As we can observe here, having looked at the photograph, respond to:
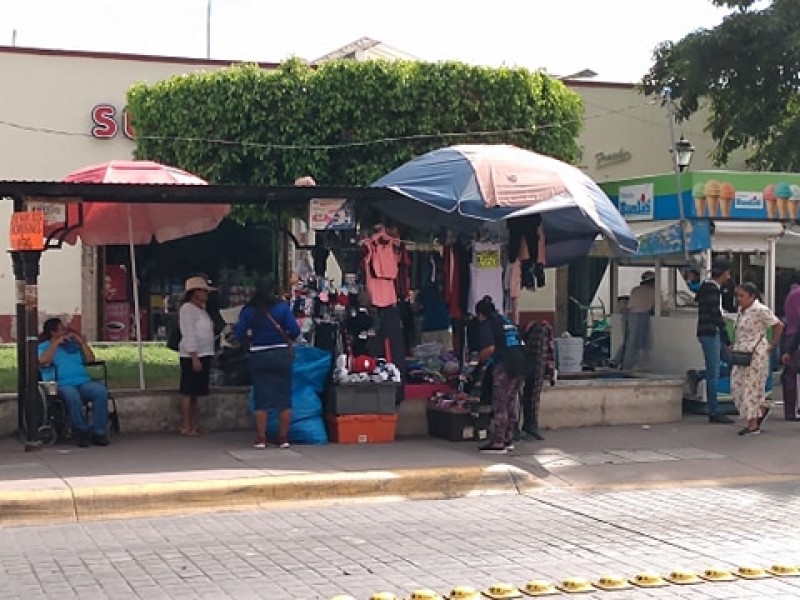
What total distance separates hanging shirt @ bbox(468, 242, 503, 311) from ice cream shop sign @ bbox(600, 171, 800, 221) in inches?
113

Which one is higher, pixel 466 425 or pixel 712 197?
pixel 712 197

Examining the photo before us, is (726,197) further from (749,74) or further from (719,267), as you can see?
(749,74)

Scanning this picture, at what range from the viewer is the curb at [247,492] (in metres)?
9.55

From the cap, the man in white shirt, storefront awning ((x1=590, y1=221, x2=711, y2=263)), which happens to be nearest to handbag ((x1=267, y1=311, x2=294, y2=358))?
storefront awning ((x1=590, y1=221, x2=711, y2=263))

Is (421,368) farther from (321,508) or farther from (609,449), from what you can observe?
(321,508)

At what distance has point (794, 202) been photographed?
15914mm

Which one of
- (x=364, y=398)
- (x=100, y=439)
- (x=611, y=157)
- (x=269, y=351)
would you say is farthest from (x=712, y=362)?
(x=611, y=157)

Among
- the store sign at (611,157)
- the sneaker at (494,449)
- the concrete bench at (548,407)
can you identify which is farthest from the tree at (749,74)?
the sneaker at (494,449)

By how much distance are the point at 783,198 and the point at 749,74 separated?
873cm

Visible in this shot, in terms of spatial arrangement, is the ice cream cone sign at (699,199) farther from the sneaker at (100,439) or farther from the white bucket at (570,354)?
the sneaker at (100,439)

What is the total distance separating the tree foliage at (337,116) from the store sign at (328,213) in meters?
7.59

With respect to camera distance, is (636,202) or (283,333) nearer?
(283,333)

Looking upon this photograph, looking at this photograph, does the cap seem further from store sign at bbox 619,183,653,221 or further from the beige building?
the beige building

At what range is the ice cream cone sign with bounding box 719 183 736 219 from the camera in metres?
15.5
